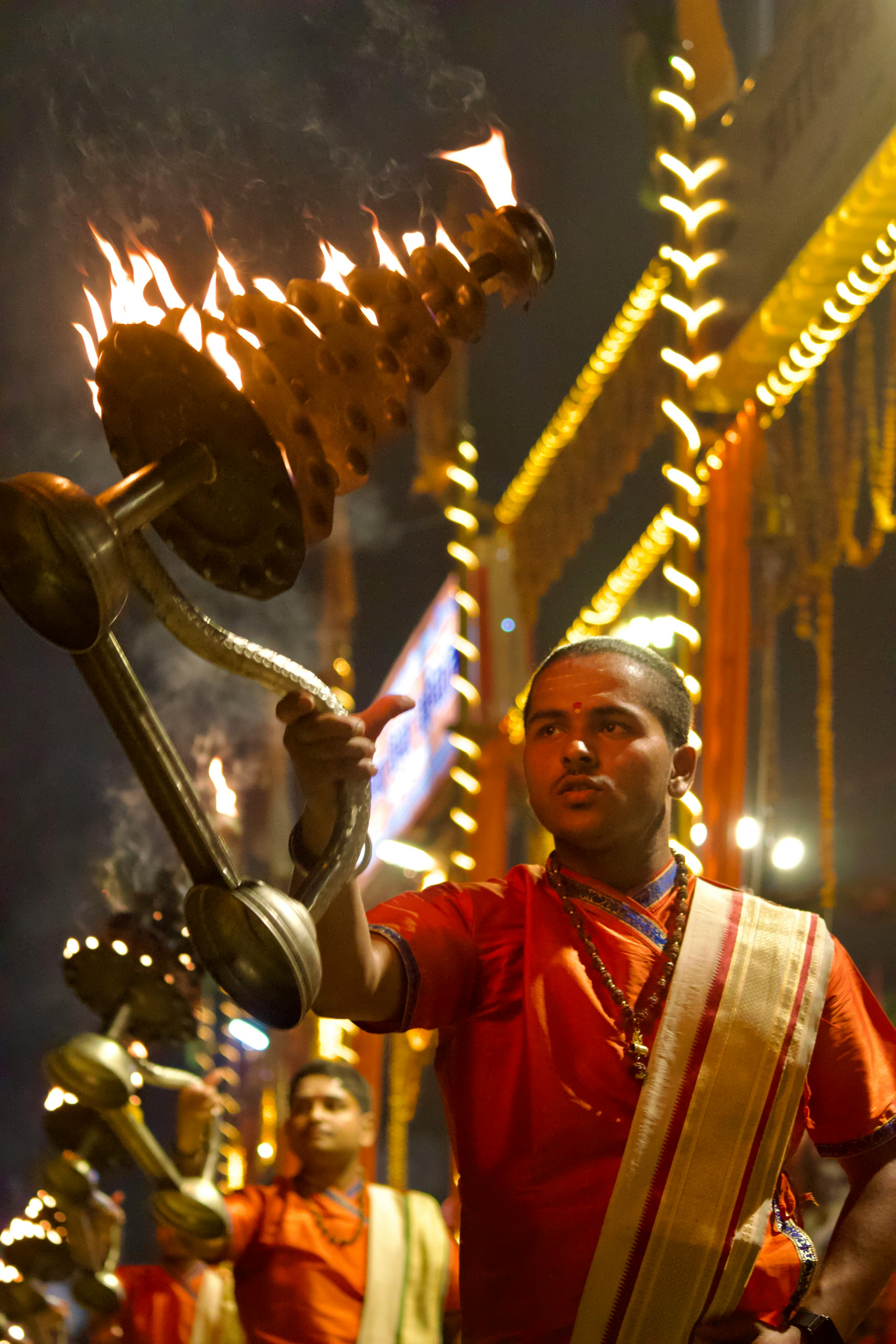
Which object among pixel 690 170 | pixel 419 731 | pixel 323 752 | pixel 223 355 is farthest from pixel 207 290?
pixel 419 731

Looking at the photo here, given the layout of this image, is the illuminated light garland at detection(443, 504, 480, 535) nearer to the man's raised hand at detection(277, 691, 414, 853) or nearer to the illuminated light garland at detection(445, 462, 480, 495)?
the illuminated light garland at detection(445, 462, 480, 495)

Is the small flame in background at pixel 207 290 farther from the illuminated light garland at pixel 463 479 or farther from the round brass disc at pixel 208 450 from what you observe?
the illuminated light garland at pixel 463 479

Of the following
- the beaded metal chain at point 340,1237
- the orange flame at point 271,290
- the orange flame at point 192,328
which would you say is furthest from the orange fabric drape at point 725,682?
the orange flame at point 192,328

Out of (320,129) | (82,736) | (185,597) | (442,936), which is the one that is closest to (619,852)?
(442,936)

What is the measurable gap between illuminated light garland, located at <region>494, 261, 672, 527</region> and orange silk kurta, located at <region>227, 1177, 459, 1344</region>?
3289mm

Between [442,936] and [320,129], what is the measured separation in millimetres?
1570

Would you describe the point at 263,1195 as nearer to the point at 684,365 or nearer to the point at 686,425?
the point at 686,425

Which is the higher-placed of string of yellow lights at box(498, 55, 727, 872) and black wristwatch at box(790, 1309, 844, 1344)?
string of yellow lights at box(498, 55, 727, 872)

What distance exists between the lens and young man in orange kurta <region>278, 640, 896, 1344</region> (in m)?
1.63

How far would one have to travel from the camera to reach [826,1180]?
510 cm

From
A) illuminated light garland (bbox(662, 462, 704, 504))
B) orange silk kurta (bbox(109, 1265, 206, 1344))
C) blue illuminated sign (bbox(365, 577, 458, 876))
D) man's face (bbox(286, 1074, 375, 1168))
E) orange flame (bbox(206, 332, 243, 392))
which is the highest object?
orange flame (bbox(206, 332, 243, 392))

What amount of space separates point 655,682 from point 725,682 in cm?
207

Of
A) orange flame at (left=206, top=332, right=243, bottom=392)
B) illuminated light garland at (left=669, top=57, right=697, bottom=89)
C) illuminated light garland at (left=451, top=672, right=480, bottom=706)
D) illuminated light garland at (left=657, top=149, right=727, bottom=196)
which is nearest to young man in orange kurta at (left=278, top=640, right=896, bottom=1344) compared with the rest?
orange flame at (left=206, top=332, right=243, bottom=392)

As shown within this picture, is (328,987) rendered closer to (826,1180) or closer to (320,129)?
(320,129)
